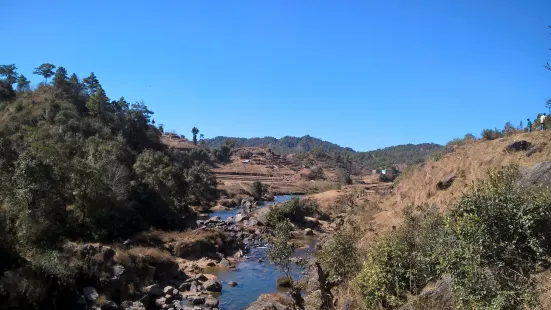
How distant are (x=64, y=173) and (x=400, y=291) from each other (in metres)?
27.9

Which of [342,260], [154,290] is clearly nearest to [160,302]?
[154,290]

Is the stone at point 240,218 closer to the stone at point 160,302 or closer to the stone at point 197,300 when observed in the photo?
the stone at point 197,300

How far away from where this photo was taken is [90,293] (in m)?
25.3

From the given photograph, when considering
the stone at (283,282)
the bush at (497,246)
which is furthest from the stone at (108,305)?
the bush at (497,246)

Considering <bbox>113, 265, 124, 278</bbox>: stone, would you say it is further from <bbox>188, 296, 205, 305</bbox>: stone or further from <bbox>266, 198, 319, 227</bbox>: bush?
<bbox>266, 198, 319, 227</bbox>: bush

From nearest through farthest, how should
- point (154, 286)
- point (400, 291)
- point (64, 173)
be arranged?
point (400, 291)
point (154, 286)
point (64, 173)

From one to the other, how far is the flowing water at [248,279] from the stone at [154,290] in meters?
4.41

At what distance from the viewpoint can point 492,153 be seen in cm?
2625

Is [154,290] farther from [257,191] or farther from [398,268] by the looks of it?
[257,191]

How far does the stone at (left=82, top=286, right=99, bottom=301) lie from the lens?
25.1 m

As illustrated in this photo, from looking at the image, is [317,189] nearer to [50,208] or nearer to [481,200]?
[50,208]

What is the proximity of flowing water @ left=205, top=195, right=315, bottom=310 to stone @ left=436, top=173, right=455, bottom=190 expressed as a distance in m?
14.4

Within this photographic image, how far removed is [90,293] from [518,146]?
2910 centimetres

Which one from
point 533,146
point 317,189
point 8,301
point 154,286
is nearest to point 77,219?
point 154,286
